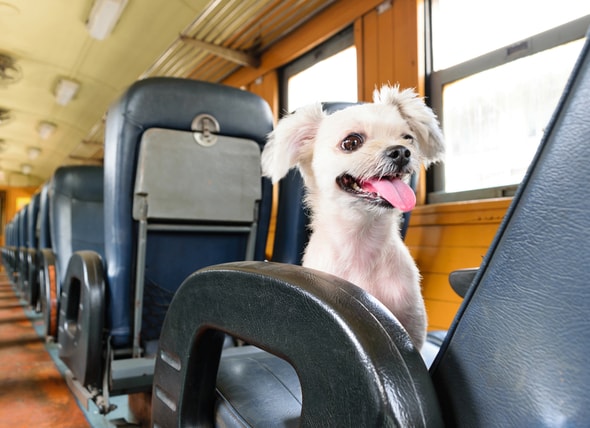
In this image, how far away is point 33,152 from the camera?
1104 centimetres

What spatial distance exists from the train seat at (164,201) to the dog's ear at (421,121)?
606 mm

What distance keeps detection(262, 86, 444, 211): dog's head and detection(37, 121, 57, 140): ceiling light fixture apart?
8850mm

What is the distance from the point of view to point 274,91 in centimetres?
402

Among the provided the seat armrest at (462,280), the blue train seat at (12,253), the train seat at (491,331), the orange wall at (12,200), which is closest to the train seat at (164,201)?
the seat armrest at (462,280)

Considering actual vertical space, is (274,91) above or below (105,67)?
below

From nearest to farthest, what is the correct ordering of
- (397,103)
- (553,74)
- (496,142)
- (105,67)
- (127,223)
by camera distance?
(397,103) → (127,223) → (553,74) → (496,142) → (105,67)

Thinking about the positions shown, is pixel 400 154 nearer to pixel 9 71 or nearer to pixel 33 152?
pixel 9 71

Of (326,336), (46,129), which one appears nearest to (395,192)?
(326,336)

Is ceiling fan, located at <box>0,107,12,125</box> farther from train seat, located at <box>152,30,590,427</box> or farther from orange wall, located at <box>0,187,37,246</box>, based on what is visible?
train seat, located at <box>152,30,590,427</box>

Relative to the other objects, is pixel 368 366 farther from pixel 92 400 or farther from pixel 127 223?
pixel 92 400

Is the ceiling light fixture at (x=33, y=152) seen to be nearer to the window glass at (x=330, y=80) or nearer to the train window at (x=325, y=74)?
the train window at (x=325, y=74)

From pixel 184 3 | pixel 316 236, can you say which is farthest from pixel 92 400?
pixel 184 3

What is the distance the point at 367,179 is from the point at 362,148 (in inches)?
2.4

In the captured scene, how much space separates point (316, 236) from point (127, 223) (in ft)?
2.14
